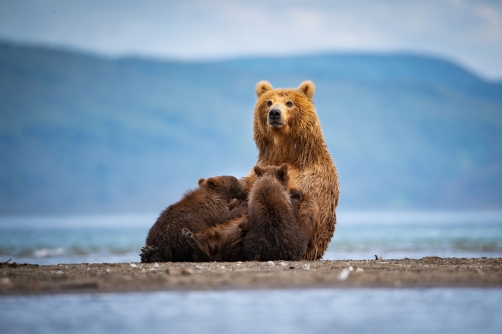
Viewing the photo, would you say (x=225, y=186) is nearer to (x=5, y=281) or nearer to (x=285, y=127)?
(x=285, y=127)

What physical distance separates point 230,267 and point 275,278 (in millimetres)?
1279

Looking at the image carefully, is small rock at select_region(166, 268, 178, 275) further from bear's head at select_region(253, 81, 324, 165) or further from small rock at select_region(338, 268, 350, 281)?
bear's head at select_region(253, 81, 324, 165)

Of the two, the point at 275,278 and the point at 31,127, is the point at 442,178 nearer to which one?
the point at 31,127

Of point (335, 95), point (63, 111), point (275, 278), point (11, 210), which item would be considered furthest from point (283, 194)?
point (335, 95)

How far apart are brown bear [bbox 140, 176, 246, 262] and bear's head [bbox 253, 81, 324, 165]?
966 mm

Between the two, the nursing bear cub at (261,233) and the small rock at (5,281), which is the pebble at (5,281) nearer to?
the small rock at (5,281)

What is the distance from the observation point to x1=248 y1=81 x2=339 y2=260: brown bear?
436 inches

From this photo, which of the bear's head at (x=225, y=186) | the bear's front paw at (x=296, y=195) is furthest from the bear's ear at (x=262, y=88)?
the bear's front paw at (x=296, y=195)

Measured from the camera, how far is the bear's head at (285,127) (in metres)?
11.3

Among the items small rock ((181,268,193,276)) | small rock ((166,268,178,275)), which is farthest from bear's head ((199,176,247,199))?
small rock ((181,268,193,276))

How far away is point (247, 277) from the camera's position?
8320mm

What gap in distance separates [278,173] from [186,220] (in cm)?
129

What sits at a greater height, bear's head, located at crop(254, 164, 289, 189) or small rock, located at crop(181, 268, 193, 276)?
bear's head, located at crop(254, 164, 289, 189)

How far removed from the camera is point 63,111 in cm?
15775
